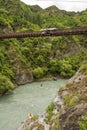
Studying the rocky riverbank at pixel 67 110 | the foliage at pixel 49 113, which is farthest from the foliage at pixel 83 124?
the foliage at pixel 49 113

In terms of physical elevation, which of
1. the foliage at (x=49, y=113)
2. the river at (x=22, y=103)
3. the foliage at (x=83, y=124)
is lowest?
the river at (x=22, y=103)

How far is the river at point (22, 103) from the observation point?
27.1 m

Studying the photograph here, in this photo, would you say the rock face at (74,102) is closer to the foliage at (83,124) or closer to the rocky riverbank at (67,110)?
the rocky riverbank at (67,110)

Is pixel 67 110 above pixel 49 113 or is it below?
above

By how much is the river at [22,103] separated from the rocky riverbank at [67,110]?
1099cm

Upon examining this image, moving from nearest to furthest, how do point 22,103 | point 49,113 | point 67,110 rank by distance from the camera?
point 67,110
point 49,113
point 22,103

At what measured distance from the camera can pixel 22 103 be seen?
34156 mm

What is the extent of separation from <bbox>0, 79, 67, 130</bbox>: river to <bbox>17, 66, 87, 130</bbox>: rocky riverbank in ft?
36.1

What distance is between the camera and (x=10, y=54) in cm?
5131

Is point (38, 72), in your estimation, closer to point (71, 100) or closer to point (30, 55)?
point (30, 55)

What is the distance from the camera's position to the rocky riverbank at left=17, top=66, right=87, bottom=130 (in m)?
12.0

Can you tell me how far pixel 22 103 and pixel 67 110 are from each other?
21690mm

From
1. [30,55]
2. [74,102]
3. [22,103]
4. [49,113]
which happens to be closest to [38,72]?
[30,55]

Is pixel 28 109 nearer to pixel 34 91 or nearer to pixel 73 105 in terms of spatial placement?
pixel 34 91
